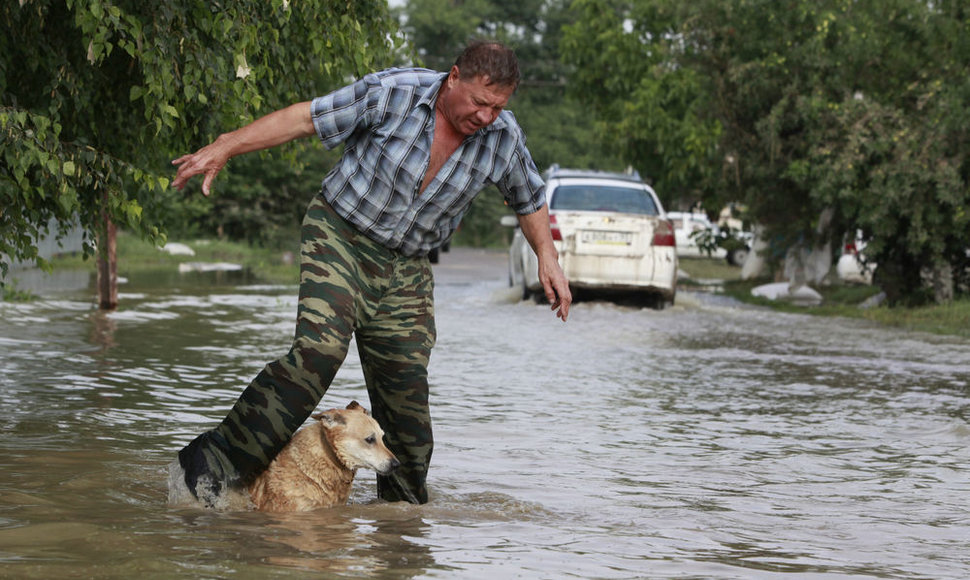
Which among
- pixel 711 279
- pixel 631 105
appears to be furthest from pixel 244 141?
pixel 711 279

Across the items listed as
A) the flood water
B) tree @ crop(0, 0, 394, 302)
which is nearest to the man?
the flood water

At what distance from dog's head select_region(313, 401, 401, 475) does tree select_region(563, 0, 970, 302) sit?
13935 mm

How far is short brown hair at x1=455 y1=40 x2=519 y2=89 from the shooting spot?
533 cm

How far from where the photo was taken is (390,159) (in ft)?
17.7

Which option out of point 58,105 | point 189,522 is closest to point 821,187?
point 58,105

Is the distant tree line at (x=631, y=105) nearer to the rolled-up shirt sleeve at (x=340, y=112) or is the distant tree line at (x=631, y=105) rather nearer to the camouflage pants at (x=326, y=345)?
the rolled-up shirt sleeve at (x=340, y=112)

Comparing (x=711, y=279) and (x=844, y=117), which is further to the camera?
(x=711, y=279)

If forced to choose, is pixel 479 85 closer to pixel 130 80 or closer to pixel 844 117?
pixel 130 80

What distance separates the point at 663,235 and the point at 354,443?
45.7 feet

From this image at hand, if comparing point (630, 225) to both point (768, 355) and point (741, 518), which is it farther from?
point (741, 518)

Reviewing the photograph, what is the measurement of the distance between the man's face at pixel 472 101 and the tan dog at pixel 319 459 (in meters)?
1.17

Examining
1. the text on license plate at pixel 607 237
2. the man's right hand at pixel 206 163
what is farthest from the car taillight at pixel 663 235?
the man's right hand at pixel 206 163

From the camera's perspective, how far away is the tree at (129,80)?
22.7 feet

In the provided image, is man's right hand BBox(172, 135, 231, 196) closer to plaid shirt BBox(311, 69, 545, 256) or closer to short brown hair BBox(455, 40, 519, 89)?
plaid shirt BBox(311, 69, 545, 256)
